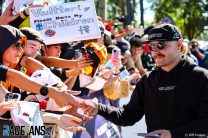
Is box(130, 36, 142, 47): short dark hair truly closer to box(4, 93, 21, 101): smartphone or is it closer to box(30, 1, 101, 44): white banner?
box(30, 1, 101, 44): white banner

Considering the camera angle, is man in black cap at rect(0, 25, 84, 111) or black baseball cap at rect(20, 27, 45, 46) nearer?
man in black cap at rect(0, 25, 84, 111)

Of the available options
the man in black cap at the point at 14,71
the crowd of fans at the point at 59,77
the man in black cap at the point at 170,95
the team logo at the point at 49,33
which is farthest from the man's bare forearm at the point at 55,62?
the man in black cap at the point at 14,71

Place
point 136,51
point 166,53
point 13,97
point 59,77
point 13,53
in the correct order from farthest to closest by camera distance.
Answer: point 136,51 < point 59,77 < point 166,53 < point 13,53 < point 13,97

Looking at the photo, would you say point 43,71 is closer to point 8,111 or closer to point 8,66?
point 8,66

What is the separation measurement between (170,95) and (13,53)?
141 centimetres

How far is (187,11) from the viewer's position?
152 feet

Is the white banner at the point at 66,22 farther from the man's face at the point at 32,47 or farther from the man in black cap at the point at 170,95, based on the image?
the man in black cap at the point at 170,95

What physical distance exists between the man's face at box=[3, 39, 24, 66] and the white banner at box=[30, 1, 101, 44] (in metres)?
1.50

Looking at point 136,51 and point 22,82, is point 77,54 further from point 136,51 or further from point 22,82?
point 136,51

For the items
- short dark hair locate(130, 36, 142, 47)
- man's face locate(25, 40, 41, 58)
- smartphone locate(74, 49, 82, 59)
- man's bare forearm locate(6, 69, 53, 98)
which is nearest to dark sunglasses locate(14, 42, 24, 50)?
man's bare forearm locate(6, 69, 53, 98)

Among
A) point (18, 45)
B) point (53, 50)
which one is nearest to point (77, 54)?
point (53, 50)

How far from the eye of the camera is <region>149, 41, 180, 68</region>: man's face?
443cm

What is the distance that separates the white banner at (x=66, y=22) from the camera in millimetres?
5863

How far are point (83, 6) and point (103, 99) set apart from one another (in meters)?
1.47
